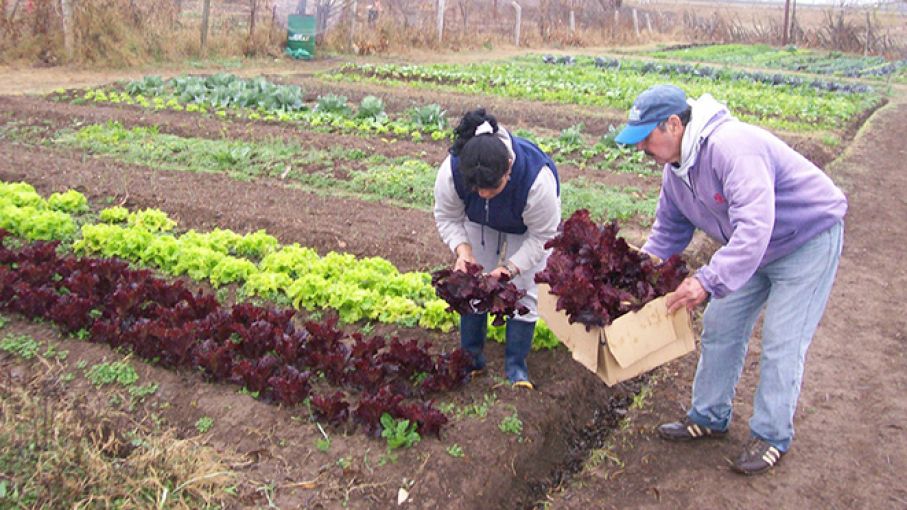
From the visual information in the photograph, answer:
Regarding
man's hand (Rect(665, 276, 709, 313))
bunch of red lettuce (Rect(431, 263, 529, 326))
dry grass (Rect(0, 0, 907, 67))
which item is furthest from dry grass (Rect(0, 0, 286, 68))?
man's hand (Rect(665, 276, 709, 313))

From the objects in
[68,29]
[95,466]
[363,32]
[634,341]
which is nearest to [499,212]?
[634,341]

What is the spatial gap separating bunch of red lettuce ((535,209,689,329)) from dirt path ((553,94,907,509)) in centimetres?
101

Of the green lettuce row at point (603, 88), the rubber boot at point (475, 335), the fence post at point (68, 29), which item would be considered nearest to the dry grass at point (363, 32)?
the fence post at point (68, 29)

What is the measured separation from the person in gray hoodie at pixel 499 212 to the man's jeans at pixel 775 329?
1.02m

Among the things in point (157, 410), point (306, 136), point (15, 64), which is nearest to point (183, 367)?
point (157, 410)

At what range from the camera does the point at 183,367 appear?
17.0 ft

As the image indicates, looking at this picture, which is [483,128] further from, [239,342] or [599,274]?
[239,342]

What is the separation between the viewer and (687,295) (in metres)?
3.89

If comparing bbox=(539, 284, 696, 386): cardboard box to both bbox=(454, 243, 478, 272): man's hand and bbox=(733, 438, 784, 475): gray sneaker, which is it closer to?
bbox=(454, 243, 478, 272): man's hand

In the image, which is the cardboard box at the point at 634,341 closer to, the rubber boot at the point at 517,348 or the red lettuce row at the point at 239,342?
the rubber boot at the point at 517,348

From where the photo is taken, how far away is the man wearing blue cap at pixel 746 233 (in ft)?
12.3

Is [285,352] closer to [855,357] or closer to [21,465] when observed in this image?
[21,465]

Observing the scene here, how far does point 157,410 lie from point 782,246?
348cm

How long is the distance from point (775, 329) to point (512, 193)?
4.88 ft
